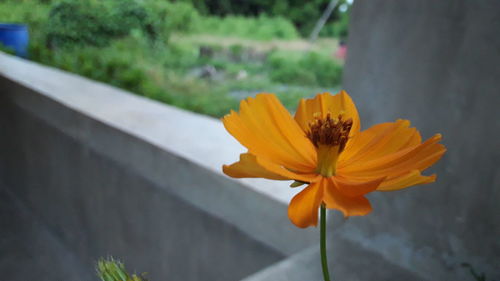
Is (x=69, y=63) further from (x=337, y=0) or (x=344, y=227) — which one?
(x=344, y=227)

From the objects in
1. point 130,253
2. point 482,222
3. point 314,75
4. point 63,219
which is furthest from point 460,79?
point 314,75

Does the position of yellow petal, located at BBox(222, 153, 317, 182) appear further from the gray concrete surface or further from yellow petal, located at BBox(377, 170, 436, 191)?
the gray concrete surface

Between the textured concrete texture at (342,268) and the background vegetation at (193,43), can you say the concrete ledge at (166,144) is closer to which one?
the textured concrete texture at (342,268)

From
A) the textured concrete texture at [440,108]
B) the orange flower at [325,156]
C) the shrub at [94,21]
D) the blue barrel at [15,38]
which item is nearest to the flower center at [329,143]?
the orange flower at [325,156]

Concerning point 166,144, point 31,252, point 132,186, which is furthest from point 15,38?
point 166,144

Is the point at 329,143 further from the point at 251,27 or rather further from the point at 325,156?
the point at 251,27

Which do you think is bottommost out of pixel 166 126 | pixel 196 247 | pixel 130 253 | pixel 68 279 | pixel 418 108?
pixel 68 279

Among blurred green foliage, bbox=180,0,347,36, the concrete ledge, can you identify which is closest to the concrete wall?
the concrete ledge
